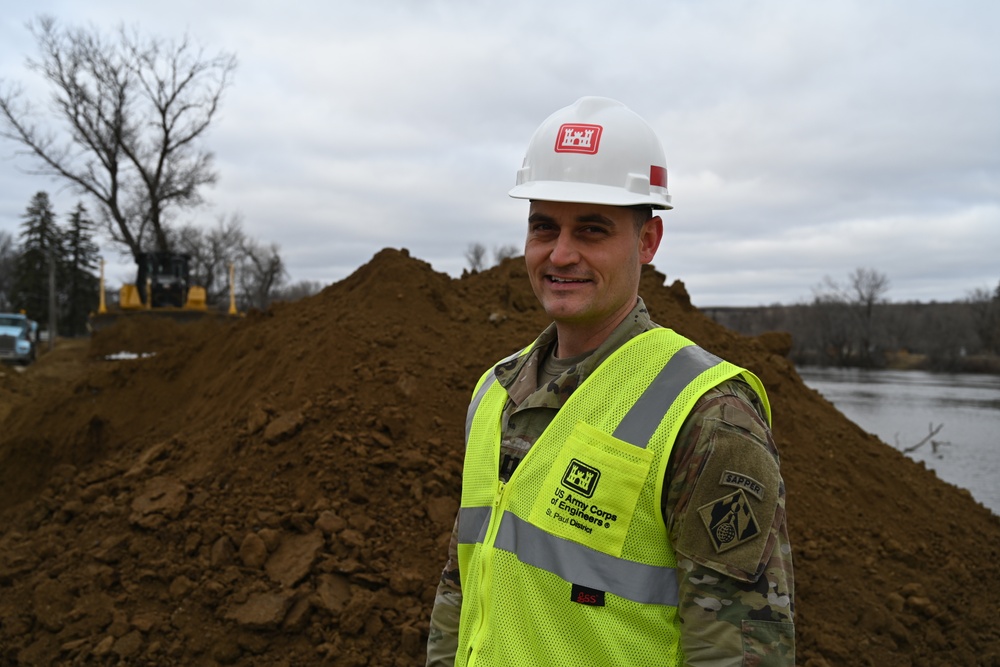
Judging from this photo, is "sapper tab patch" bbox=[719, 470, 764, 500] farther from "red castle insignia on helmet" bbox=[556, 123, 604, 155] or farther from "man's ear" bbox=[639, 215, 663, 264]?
"red castle insignia on helmet" bbox=[556, 123, 604, 155]

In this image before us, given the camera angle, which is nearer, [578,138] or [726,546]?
[726,546]

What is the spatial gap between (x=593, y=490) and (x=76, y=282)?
6022cm

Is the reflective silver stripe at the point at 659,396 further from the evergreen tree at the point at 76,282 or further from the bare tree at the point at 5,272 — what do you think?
the bare tree at the point at 5,272

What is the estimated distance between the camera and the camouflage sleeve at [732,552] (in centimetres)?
141

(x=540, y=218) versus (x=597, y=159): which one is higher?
(x=597, y=159)

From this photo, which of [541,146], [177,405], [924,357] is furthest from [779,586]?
[924,357]

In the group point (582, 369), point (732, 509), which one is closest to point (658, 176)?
point (582, 369)

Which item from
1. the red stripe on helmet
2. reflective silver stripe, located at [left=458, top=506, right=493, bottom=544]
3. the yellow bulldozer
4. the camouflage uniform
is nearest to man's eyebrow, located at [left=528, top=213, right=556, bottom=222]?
the red stripe on helmet

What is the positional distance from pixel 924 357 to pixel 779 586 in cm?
5135

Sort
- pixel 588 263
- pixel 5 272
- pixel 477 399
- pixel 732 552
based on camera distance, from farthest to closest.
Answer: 1. pixel 5 272
2. pixel 477 399
3. pixel 588 263
4. pixel 732 552

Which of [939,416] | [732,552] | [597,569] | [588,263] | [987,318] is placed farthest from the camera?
[987,318]

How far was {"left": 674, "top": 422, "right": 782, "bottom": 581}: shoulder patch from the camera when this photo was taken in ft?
4.66

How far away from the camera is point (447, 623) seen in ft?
6.89

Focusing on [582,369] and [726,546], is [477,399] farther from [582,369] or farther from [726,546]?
[726,546]
